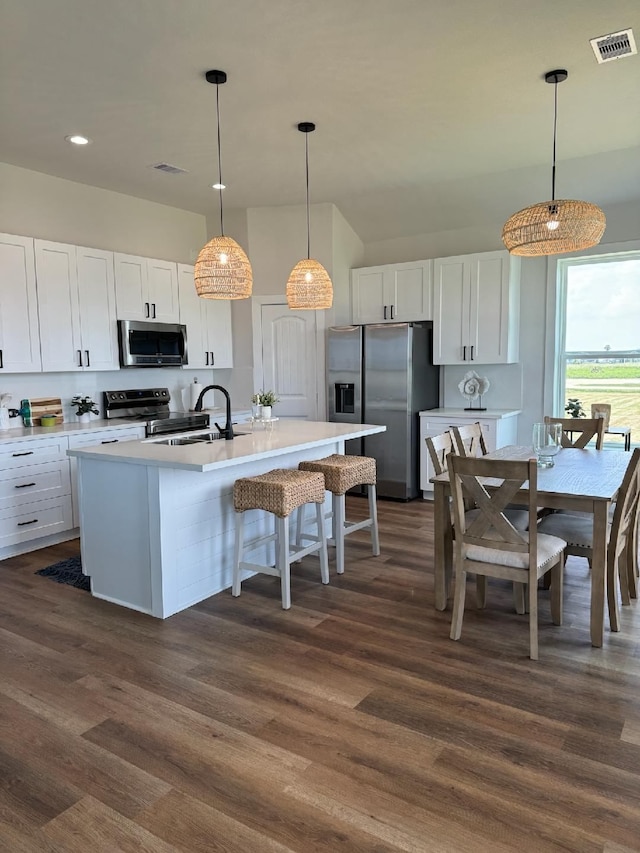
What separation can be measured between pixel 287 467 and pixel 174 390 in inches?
102

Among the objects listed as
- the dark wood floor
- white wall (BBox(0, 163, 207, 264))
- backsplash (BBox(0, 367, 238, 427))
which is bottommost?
the dark wood floor

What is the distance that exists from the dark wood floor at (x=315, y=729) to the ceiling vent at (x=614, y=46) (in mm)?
2961

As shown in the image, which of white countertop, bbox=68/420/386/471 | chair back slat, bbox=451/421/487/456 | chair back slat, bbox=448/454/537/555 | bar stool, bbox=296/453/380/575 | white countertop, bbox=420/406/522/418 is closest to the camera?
chair back slat, bbox=448/454/537/555

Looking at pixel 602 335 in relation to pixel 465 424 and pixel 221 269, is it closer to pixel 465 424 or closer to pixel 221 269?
pixel 465 424

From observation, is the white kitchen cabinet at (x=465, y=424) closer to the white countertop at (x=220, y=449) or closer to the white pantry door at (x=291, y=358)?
the white pantry door at (x=291, y=358)

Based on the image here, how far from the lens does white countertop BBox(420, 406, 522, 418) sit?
543cm

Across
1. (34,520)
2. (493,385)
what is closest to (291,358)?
(493,385)

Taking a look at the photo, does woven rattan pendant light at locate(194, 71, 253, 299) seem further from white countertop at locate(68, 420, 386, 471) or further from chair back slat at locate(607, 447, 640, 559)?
chair back slat at locate(607, 447, 640, 559)

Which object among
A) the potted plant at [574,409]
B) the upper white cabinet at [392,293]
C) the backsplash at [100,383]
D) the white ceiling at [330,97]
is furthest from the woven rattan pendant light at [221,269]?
the potted plant at [574,409]

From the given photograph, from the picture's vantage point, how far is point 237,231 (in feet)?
20.5

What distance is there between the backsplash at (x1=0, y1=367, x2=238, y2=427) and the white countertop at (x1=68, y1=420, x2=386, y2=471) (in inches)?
72.4

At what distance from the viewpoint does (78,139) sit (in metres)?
4.11

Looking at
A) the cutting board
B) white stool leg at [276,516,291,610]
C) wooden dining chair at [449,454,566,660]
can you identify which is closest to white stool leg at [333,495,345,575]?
white stool leg at [276,516,291,610]

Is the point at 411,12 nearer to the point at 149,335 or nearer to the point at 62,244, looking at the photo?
the point at 62,244
